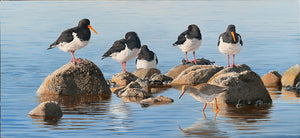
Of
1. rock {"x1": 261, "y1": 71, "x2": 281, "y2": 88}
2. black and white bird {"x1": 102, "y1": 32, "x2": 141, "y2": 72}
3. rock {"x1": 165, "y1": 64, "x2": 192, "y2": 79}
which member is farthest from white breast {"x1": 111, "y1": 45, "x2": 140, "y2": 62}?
rock {"x1": 261, "y1": 71, "x2": 281, "y2": 88}

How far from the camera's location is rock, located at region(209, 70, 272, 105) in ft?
60.3

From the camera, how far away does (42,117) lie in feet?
52.9

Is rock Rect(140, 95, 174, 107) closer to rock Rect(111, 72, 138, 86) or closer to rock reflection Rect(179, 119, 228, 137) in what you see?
rock reflection Rect(179, 119, 228, 137)

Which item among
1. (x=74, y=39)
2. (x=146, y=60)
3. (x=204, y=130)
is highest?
(x=74, y=39)

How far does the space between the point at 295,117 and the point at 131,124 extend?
14.2 ft

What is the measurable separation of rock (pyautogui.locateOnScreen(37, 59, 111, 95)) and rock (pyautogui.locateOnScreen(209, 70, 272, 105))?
4732 mm

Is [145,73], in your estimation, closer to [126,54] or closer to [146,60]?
[146,60]

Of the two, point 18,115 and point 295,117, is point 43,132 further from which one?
point 295,117

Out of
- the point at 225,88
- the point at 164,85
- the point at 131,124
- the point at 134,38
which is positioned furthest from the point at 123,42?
the point at 131,124

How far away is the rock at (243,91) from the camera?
60.3 feet

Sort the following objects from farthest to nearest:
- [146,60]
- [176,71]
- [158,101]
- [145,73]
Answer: [146,60]
[176,71]
[145,73]
[158,101]

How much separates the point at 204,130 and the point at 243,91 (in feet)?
14.9

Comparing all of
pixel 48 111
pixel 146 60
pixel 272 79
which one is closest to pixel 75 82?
pixel 48 111

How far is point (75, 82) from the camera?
20.8m
